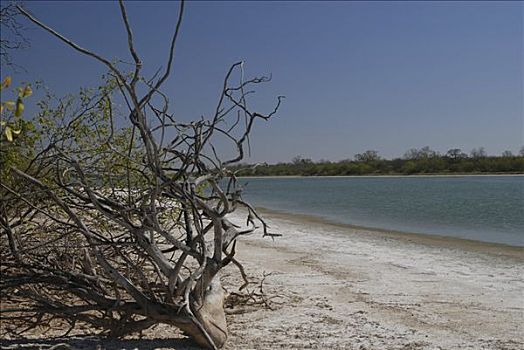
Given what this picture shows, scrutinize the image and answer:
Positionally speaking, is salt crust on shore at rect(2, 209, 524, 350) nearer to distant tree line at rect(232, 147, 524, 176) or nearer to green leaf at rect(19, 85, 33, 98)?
green leaf at rect(19, 85, 33, 98)

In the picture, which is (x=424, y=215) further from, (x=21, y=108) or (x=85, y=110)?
(x=21, y=108)

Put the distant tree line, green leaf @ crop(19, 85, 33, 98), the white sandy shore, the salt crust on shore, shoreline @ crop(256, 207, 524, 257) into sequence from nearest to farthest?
green leaf @ crop(19, 85, 33, 98), the salt crust on shore, the white sandy shore, shoreline @ crop(256, 207, 524, 257), the distant tree line

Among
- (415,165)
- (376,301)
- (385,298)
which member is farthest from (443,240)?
(415,165)

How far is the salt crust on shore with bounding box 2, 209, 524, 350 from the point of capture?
17.7 feet

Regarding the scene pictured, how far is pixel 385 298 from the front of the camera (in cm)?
732

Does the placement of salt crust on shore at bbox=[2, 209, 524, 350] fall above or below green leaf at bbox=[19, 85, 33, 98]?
below

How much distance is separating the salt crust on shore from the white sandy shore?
1 cm

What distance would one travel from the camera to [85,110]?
6.62m

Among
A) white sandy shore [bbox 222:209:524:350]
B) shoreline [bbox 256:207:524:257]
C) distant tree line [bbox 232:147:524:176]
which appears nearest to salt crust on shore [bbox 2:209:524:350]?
white sandy shore [bbox 222:209:524:350]

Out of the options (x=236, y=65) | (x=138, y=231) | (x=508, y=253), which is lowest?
(x=508, y=253)

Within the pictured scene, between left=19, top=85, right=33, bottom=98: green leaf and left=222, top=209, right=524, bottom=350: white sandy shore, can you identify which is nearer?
left=19, top=85, right=33, bottom=98: green leaf

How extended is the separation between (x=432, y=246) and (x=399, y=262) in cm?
348

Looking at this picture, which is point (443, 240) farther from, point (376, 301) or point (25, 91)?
point (25, 91)

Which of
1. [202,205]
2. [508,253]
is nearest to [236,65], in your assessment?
[202,205]
